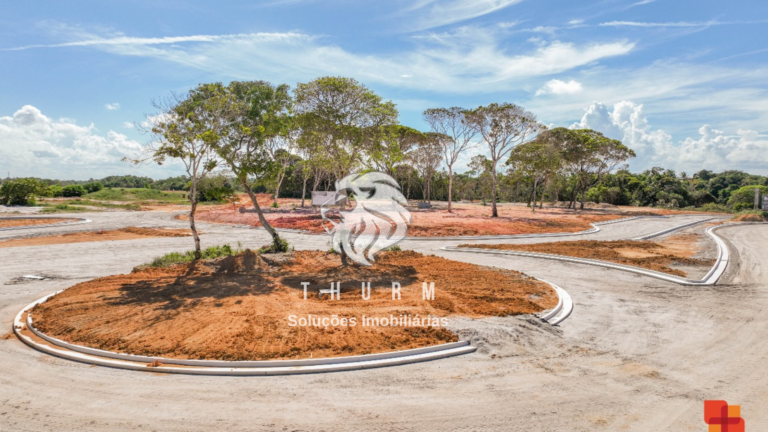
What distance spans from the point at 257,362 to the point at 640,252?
19107 millimetres

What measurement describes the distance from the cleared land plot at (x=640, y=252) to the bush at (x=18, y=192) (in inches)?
2037

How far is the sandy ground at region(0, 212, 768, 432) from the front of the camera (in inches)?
191

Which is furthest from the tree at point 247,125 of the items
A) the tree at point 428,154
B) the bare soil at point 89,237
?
the tree at point 428,154

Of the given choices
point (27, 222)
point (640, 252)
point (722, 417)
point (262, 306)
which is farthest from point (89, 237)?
point (640, 252)

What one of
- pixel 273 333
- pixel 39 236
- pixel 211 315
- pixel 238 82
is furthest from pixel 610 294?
pixel 39 236

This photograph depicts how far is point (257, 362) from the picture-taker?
627 cm

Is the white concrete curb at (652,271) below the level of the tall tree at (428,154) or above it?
below

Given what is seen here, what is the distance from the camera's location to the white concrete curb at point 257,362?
20.0 feet

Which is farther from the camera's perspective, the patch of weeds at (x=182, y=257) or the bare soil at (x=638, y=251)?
the bare soil at (x=638, y=251)

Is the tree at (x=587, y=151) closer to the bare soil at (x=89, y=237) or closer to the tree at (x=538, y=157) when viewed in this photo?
the tree at (x=538, y=157)

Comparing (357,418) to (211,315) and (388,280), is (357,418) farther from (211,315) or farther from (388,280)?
(388,280)

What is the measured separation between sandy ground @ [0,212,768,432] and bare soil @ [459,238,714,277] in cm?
687

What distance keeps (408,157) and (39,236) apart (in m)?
43.0

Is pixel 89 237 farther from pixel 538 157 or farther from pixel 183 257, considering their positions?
pixel 538 157
